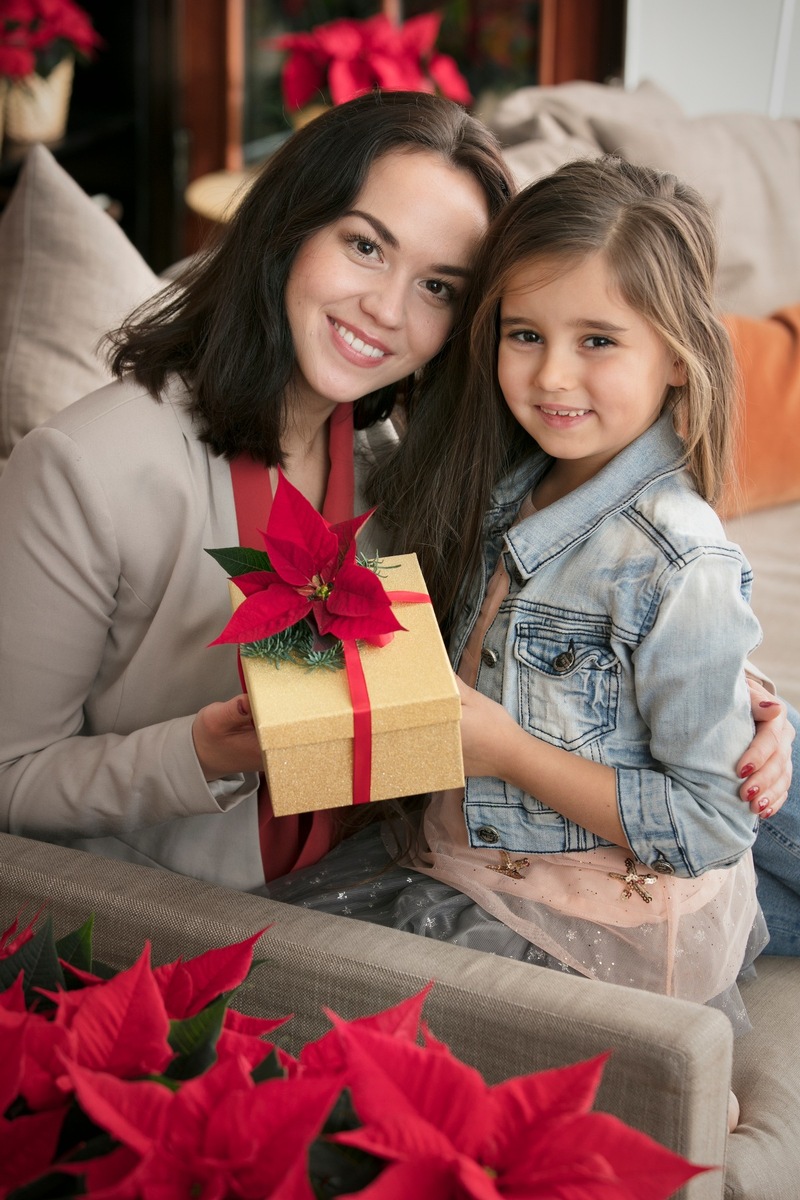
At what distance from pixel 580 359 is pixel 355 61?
1813 mm

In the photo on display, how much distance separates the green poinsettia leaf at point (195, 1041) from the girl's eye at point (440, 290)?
836 millimetres

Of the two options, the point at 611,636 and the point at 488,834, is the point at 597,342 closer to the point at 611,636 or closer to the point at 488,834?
the point at 611,636

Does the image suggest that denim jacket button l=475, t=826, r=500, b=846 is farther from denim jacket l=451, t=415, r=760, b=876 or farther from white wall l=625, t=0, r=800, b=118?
white wall l=625, t=0, r=800, b=118

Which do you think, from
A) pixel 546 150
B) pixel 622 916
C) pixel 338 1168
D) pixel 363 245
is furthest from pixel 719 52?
pixel 338 1168

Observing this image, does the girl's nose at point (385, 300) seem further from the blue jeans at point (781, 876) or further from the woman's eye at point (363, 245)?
the blue jeans at point (781, 876)

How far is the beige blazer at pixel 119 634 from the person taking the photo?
1203mm

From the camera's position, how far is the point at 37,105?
10.7ft

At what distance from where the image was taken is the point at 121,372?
1.33 m

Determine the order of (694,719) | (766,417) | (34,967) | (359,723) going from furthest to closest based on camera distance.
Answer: (766,417), (694,719), (359,723), (34,967)

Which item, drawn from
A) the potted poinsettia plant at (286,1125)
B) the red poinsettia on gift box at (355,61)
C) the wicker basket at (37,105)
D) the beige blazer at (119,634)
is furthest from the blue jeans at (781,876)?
the wicker basket at (37,105)

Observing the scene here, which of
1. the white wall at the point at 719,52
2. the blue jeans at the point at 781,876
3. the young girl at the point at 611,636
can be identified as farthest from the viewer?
the white wall at the point at 719,52

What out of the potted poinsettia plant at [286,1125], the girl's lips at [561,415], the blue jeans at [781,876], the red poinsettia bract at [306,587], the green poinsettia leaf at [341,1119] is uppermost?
the girl's lips at [561,415]

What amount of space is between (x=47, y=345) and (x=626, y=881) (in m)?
0.97

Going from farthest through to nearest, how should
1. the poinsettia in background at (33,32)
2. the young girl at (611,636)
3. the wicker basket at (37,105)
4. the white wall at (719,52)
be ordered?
the white wall at (719,52) → the wicker basket at (37,105) → the poinsettia in background at (33,32) → the young girl at (611,636)
